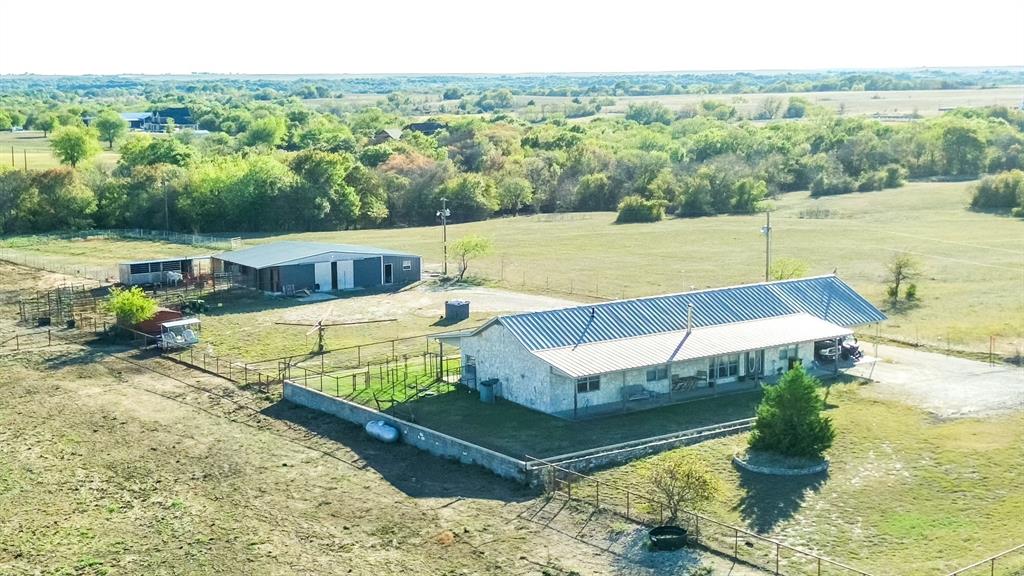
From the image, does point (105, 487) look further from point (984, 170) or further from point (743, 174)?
point (984, 170)

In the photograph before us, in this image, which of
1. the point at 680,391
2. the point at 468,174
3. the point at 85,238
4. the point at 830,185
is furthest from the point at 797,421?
the point at 830,185

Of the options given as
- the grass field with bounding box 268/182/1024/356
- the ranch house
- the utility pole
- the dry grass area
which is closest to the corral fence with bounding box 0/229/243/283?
the utility pole

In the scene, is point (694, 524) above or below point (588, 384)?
below

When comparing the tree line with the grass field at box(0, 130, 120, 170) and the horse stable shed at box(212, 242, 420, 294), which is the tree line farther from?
the horse stable shed at box(212, 242, 420, 294)

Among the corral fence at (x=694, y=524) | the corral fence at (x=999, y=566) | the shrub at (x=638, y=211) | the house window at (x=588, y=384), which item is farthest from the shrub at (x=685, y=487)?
the shrub at (x=638, y=211)

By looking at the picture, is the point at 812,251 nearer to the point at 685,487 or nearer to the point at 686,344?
the point at 686,344

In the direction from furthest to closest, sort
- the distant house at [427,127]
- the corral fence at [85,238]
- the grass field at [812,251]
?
1. the distant house at [427,127]
2. the corral fence at [85,238]
3. the grass field at [812,251]

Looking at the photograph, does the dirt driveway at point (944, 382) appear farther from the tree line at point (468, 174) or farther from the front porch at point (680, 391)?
the tree line at point (468, 174)

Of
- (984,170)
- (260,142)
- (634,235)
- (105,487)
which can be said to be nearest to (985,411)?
(105,487)
